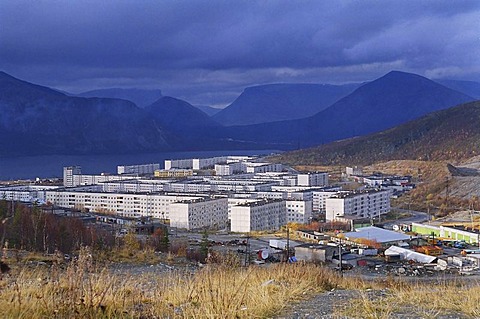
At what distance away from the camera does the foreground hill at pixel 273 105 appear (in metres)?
176

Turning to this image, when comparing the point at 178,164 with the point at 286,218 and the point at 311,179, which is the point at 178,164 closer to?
the point at 311,179

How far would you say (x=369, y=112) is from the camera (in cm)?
12419

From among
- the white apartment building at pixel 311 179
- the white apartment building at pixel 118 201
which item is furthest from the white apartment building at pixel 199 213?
the white apartment building at pixel 311 179

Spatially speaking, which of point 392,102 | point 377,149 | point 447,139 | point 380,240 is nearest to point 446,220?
point 380,240

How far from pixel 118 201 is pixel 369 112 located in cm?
10686

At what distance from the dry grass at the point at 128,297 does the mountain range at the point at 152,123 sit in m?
74.1

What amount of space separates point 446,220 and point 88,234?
10961 millimetres

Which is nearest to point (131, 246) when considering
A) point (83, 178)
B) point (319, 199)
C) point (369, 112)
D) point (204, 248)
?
point (204, 248)

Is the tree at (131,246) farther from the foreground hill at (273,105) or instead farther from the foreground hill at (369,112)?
the foreground hill at (273,105)

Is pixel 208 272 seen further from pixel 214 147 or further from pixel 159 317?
pixel 214 147

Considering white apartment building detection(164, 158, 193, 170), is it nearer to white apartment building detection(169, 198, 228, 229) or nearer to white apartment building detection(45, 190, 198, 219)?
white apartment building detection(45, 190, 198, 219)

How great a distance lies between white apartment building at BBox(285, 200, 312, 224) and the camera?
63.3 feet

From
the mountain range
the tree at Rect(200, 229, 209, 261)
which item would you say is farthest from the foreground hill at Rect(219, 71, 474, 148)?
the tree at Rect(200, 229, 209, 261)

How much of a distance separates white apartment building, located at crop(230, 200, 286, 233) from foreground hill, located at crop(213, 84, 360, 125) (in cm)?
15158
